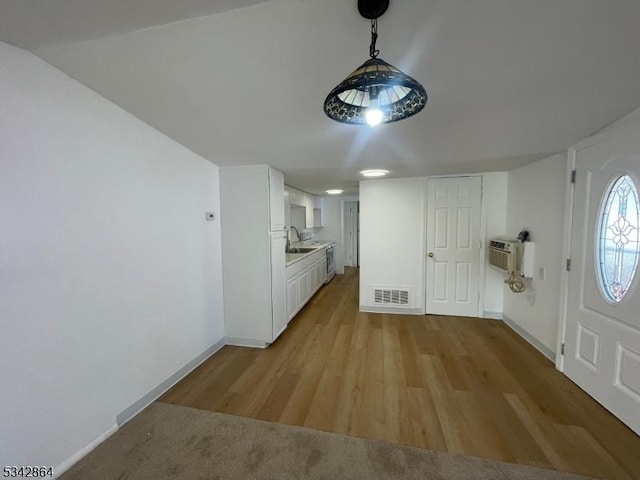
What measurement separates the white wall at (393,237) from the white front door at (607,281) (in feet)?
5.85

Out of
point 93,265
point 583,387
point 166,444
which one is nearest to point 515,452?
→ point 583,387

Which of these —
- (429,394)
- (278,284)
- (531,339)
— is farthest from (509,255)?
(278,284)

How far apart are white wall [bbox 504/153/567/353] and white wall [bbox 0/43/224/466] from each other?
3.82 m

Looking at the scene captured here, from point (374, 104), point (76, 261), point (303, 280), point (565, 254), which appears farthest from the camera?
point (303, 280)

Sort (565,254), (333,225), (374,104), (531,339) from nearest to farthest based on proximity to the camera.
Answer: (374,104)
(565,254)
(531,339)
(333,225)

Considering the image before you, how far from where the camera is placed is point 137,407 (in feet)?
6.49

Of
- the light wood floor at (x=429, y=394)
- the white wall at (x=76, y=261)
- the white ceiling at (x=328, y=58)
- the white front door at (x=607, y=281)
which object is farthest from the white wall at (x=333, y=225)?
the white front door at (x=607, y=281)

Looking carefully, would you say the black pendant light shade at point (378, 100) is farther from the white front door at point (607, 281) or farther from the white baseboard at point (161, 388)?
the white baseboard at point (161, 388)

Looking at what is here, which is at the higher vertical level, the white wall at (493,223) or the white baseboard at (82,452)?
the white wall at (493,223)

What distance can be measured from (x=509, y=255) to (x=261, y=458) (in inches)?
130

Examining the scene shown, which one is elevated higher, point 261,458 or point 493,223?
point 493,223

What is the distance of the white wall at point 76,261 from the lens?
1294 mm

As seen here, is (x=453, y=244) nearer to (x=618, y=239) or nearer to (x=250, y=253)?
(x=618, y=239)

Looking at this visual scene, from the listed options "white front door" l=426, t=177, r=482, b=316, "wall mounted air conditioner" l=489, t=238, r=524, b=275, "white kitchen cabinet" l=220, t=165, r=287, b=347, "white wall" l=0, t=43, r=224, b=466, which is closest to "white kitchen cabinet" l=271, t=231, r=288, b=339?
"white kitchen cabinet" l=220, t=165, r=287, b=347
